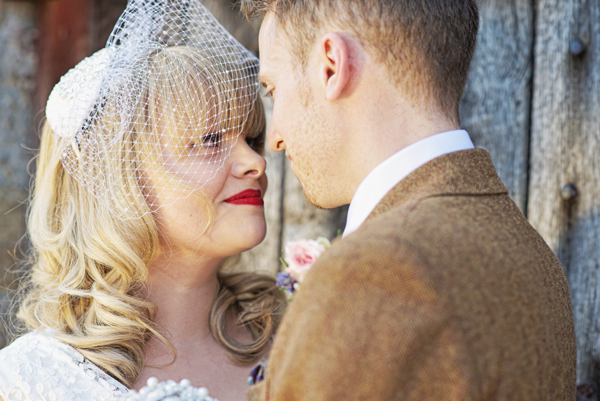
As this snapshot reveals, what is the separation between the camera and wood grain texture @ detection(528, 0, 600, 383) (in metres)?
2.21

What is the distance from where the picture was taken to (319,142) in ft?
5.01

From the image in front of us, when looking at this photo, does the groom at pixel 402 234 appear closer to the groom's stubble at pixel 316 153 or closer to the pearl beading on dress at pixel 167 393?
the groom's stubble at pixel 316 153

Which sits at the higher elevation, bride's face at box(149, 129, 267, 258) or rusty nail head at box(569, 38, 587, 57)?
rusty nail head at box(569, 38, 587, 57)

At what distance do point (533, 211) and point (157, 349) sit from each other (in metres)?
1.59

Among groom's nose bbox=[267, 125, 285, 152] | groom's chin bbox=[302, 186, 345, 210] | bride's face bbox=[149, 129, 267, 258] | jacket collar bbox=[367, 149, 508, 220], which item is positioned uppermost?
jacket collar bbox=[367, 149, 508, 220]

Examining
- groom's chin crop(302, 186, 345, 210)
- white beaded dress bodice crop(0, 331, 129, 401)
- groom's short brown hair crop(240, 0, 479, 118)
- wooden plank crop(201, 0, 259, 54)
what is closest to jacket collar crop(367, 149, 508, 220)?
groom's short brown hair crop(240, 0, 479, 118)

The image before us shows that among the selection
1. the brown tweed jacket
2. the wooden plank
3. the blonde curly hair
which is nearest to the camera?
the brown tweed jacket

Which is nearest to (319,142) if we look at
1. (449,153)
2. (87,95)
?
(449,153)

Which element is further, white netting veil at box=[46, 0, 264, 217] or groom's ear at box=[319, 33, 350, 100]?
white netting veil at box=[46, 0, 264, 217]

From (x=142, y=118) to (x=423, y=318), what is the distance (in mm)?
1539

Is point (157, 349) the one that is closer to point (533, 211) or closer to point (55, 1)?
point (533, 211)

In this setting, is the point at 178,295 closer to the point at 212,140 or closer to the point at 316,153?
the point at 212,140

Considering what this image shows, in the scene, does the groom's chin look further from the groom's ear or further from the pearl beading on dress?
the pearl beading on dress

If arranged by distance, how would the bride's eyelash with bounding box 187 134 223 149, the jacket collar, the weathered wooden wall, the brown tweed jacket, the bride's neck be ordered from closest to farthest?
the brown tweed jacket < the jacket collar < the bride's eyelash with bounding box 187 134 223 149 < the bride's neck < the weathered wooden wall
